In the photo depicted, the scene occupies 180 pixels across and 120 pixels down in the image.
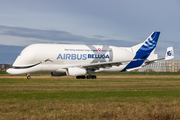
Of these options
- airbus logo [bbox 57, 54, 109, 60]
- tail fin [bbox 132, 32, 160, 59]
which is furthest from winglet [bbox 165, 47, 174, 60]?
airbus logo [bbox 57, 54, 109, 60]

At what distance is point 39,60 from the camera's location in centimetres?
4481

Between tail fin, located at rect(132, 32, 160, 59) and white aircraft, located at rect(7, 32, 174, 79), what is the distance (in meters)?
0.35

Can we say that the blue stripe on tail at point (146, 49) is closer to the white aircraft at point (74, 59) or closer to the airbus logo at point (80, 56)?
the white aircraft at point (74, 59)

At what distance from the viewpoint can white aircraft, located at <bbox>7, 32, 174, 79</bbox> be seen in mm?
44612

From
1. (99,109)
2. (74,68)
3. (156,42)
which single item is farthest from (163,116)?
(156,42)

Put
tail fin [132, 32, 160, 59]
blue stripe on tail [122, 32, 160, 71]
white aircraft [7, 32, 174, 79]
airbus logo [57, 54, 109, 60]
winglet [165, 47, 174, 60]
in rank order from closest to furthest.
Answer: white aircraft [7, 32, 174, 79]
airbus logo [57, 54, 109, 60]
blue stripe on tail [122, 32, 160, 71]
winglet [165, 47, 174, 60]
tail fin [132, 32, 160, 59]

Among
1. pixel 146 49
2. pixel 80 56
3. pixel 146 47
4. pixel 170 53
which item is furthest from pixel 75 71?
pixel 170 53

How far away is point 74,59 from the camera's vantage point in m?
47.1

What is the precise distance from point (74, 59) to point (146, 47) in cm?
1672

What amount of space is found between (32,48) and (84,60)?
9.36 metres

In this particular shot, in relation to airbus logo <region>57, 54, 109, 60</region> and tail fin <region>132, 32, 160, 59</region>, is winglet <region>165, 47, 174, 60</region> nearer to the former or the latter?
tail fin <region>132, 32, 160, 59</region>

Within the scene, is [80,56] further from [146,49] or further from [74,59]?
[146,49]

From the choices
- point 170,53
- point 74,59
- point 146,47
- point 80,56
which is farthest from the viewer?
point 146,47

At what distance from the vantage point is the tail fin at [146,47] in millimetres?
54469
